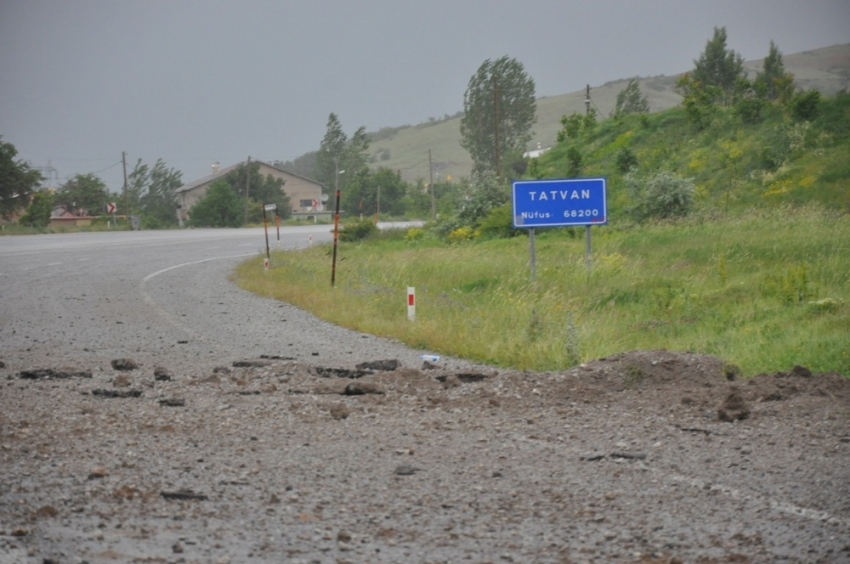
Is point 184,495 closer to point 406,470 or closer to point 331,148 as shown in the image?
point 406,470

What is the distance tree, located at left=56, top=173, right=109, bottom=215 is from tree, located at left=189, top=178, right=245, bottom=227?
24705 mm

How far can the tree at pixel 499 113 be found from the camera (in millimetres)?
85750

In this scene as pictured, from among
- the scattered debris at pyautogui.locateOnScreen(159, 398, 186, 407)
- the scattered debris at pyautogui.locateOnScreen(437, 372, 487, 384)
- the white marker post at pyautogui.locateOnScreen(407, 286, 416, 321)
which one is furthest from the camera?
the white marker post at pyautogui.locateOnScreen(407, 286, 416, 321)

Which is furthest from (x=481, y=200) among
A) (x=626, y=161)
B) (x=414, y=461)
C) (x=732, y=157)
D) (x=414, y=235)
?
(x=414, y=461)

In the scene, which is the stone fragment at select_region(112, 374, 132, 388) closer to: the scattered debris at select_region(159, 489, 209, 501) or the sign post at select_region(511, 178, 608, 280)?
the scattered debris at select_region(159, 489, 209, 501)

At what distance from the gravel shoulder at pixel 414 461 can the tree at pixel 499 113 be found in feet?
236

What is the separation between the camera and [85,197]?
11488cm

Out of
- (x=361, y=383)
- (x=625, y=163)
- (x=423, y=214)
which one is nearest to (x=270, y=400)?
(x=361, y=383)

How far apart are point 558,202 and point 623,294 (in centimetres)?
287

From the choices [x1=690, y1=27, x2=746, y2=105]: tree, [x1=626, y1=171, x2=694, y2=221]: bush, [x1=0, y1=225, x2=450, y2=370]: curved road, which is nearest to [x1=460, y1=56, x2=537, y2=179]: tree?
[x1=690, y1=27, x2=746, y2=105]: tree

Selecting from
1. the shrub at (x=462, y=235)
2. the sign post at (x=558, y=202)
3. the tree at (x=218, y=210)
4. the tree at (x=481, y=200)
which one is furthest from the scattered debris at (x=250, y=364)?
the tree at (x=218, y=210)

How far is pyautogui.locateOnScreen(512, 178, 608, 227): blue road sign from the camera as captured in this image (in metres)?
19.8

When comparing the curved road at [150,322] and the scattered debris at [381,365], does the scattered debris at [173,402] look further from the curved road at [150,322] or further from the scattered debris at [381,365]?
the scattered debris at [381,365]

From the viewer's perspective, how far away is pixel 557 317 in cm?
1466
